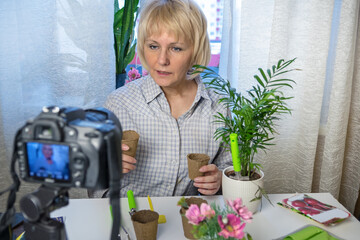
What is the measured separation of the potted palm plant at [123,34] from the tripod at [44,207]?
145 cm

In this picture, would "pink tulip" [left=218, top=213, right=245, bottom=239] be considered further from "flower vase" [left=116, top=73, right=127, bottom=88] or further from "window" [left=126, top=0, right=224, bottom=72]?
"window" [left=126, top=0, right=224, bottom=72]

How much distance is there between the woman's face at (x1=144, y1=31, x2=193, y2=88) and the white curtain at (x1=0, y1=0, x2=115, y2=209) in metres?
0.63

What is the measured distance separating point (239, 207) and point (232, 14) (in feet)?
4.86

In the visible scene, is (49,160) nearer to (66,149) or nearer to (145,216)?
(66,149)

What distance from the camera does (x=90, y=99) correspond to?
1.95 metres

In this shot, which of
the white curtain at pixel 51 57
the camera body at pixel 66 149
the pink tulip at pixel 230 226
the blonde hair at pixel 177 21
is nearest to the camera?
the camera body at pixel 66 149

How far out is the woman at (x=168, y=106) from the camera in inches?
52.5

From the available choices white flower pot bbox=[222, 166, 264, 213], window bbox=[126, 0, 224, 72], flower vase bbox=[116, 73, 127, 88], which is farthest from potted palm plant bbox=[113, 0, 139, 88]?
white flower pot bbox=[222, 166, 264, 213]

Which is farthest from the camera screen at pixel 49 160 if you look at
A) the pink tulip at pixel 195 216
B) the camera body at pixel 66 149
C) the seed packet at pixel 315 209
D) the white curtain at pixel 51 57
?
the white curtain at pixel 51 57

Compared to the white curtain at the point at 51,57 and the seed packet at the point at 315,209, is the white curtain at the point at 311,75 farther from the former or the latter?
the seed packet at the point at 315,209

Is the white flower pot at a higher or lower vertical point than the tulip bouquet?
lower

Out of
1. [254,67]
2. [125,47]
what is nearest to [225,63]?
[254,67]

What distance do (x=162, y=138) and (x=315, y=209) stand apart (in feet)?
2.12

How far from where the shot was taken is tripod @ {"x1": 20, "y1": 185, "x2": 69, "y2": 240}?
526mm
